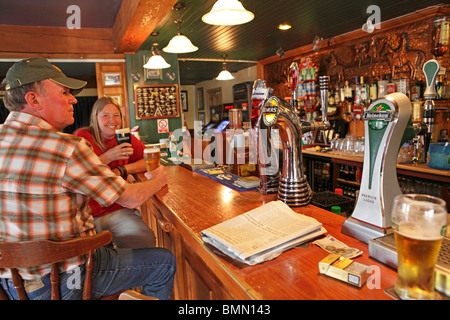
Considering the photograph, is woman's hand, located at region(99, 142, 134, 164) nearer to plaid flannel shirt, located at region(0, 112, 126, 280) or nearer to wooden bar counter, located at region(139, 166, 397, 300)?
wooden bar counter, located at region(139, 166, 397, 300)

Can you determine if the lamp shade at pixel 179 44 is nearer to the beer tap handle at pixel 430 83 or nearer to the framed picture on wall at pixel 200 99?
the beer tap handle at pixel 430 83

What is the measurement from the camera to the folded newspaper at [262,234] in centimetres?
89

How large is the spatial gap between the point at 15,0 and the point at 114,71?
211 cm

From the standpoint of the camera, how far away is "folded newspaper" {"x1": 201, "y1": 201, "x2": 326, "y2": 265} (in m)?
0.89

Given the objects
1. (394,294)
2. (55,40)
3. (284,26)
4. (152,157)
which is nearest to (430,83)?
(284,26)

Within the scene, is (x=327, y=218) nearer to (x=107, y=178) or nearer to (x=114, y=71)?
(x=107, y=178)

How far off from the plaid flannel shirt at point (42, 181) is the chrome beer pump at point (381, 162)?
0.95 metres

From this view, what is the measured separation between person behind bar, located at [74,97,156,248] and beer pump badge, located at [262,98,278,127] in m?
1.03

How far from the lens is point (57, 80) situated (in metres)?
1.38

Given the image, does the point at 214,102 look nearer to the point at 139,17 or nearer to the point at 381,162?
the point at 139,17

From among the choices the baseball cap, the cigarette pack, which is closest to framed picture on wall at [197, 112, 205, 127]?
the baseball cap

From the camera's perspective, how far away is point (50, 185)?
1171mm

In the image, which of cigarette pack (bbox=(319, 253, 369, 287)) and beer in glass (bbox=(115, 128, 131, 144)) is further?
beer in glass (bbox=(115, 128, 131, 144))

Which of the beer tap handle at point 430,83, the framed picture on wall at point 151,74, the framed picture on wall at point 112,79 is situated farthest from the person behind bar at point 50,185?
the framed picture on wall at point 151,74
